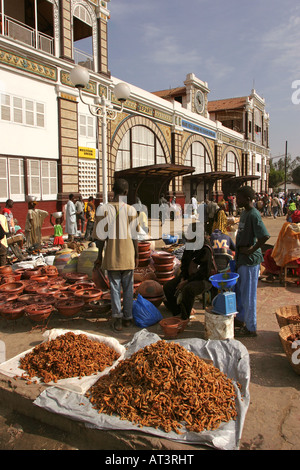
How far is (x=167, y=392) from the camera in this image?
8.75ft

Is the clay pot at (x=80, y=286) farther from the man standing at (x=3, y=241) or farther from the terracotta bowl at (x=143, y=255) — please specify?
the man standing at (x=3, y=241)

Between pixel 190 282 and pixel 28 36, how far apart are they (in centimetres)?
1200

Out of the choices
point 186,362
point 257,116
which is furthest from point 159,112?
point 257,116

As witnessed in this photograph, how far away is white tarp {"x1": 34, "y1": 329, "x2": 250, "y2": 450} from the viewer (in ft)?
7.73

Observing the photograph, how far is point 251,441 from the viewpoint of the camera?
2.41 metres

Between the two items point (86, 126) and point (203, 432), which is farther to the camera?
point (86, 126)

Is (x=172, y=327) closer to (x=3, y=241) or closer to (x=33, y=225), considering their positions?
(x=3, y=241)

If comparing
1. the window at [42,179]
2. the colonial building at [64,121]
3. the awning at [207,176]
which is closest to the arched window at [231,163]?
the awning at [207,176]

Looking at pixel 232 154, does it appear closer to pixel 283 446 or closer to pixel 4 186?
pixel 4 186

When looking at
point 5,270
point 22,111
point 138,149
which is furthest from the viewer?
point 138,149

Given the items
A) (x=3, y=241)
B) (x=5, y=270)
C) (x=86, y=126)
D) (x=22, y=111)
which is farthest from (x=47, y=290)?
(x=86, y=126)

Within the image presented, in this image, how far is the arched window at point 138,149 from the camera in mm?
17266

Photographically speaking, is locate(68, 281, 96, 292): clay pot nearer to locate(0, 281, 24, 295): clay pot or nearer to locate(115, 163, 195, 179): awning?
locate(0, 281, 24, 295): clay pot

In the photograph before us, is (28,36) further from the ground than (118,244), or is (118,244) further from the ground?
(28,36)
